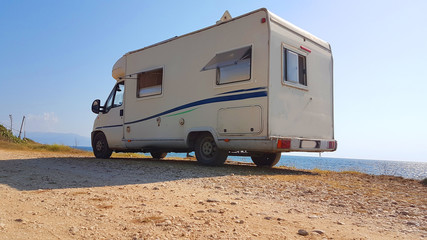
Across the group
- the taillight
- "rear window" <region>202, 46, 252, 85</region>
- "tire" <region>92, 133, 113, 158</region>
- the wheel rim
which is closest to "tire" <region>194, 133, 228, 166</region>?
"rear window" <region>202, 46, 252, 85</region>

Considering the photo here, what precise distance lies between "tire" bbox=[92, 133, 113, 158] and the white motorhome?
4.81 feet

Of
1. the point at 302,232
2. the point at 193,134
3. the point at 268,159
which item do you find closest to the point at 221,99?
the point at 193,134

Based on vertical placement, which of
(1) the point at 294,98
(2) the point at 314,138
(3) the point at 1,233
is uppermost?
(1) the point at 294,98

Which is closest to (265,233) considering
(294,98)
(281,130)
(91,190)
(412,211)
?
(412,211)

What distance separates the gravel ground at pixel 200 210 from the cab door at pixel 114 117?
172 inches

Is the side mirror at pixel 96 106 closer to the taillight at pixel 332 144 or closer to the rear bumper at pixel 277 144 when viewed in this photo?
the rear bumper at pixel 277 144

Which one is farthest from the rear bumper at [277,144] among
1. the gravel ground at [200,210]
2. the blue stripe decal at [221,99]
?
the gravel ground at [200,210]

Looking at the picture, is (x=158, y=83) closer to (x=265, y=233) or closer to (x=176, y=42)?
(x=176, y=42)

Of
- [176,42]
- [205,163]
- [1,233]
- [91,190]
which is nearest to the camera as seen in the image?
[1,233]

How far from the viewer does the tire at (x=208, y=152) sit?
7.48 meters

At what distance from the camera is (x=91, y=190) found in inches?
174

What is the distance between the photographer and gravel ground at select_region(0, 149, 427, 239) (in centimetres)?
268

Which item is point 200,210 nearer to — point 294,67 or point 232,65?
point 232,65

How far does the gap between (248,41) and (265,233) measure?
4.98 metres
